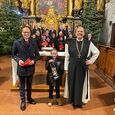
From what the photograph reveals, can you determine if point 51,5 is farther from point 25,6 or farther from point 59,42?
point 59,42

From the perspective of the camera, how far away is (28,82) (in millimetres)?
4926

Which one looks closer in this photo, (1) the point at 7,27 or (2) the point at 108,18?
(1) the point at 7,27

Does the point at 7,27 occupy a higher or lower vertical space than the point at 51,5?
lower

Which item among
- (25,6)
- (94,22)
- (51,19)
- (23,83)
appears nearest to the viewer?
(23,83)

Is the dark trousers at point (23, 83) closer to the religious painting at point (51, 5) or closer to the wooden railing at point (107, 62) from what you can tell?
the wooden railing at point (107, 62)

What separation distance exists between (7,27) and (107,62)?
7.30 meters

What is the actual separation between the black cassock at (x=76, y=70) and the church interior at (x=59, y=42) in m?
0.34

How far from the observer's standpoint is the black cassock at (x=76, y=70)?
15.4 ft

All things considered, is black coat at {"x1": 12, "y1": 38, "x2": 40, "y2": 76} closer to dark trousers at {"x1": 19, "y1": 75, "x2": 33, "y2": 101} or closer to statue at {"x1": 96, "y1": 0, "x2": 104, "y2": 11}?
dark trousers at {"x1": 19, "y1": 75, "x2": 33, "y2": 101}

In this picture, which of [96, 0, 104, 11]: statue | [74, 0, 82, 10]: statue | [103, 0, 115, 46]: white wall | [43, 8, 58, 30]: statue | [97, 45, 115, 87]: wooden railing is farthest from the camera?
[43, 8, 58, 30]: statue

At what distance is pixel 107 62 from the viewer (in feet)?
24.2

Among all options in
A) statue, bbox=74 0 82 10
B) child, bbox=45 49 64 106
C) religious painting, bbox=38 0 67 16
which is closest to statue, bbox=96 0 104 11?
statue, bbox=74 0 82 10

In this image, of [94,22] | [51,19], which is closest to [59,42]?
[94,22]

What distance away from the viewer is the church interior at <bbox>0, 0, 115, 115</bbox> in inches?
199
